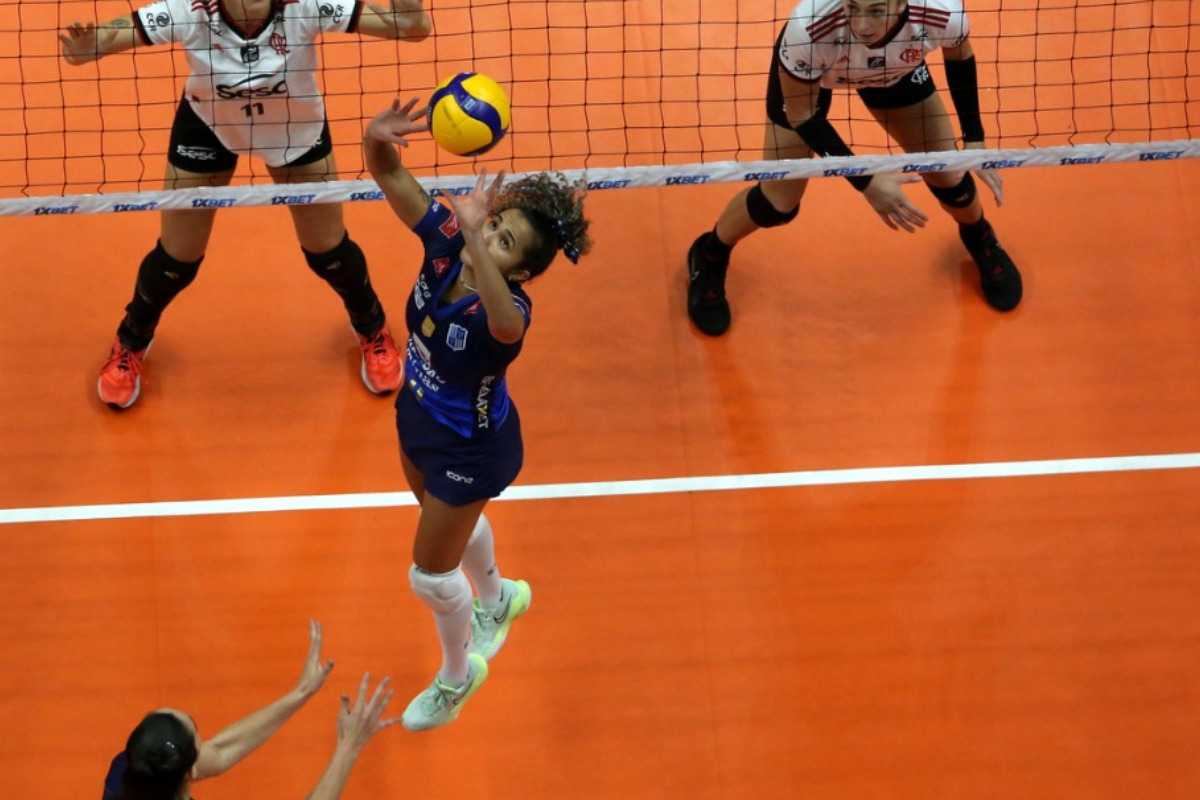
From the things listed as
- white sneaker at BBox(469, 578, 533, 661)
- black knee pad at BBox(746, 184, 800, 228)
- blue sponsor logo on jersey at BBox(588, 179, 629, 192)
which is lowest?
white sneaker at BBox(469, 578, 533, 661)

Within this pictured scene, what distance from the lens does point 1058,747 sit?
210 inches

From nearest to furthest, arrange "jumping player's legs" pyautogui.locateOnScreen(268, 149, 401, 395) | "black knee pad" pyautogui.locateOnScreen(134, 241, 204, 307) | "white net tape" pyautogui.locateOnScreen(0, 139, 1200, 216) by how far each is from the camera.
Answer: "white net tape" pyautogui.locateOnScreen(0, 139, 1200, 216) → "jumping player's legs" pyautogui.locateOnScreen(268, 149, 401, 395) → "black knee pad" pyautogui.locateOnScreen(134, 241, 204, 307)

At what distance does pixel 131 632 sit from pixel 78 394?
44.8 inches

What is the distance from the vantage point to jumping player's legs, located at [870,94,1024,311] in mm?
5676

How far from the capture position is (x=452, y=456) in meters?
4.27

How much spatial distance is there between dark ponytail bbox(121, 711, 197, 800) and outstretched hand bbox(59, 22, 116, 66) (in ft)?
8.22

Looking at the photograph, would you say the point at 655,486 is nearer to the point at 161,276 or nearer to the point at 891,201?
the point at 891,201

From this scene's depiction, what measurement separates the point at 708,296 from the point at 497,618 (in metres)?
1.81

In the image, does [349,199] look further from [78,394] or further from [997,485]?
[997,485]

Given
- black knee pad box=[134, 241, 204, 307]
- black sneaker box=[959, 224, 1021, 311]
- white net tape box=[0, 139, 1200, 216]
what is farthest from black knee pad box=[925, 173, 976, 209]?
black knee pad box=[134, 241, 204, 307]

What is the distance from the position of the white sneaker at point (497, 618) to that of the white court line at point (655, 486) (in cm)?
68

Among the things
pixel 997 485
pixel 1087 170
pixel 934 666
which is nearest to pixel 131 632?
pixel 934 666

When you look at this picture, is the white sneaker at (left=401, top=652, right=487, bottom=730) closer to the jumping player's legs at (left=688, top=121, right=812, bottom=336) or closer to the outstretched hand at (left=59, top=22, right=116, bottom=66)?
the jumping player's legs at (left=688, top=121, right=812, bottom=336)

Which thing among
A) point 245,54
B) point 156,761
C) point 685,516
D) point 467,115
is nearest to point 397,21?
point 245,54
